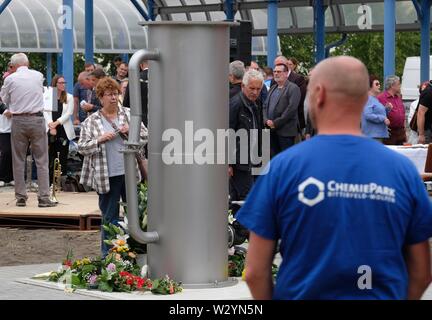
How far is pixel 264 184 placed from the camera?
433cm

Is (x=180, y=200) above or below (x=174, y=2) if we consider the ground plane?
below

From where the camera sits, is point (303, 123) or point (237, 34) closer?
point (237, 34)

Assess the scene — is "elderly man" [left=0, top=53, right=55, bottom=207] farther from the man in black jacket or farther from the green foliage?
the green foliage

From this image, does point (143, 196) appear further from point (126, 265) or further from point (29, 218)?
point (29, 218)

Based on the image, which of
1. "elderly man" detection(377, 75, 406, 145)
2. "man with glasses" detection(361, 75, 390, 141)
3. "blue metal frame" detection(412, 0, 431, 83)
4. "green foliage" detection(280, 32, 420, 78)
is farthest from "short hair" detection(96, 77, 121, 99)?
"green foliage" detection(280, 32, 420, 78)

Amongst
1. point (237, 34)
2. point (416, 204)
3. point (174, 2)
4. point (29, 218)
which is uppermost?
point (174, 2)

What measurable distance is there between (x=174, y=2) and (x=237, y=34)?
25.6 metres

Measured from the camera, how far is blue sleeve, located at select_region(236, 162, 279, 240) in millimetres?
4312

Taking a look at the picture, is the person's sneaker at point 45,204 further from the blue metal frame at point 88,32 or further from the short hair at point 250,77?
the blue metal frame at point 88,32

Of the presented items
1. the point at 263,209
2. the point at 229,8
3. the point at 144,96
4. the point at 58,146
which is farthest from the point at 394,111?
the point at 263,209

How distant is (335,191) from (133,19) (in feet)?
143

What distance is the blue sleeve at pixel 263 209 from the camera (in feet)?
14.1

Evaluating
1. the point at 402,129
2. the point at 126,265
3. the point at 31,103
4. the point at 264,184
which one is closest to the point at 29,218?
the point at 31,103

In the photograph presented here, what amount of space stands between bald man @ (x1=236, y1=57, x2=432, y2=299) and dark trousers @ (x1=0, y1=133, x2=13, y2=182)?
53.8 ft
